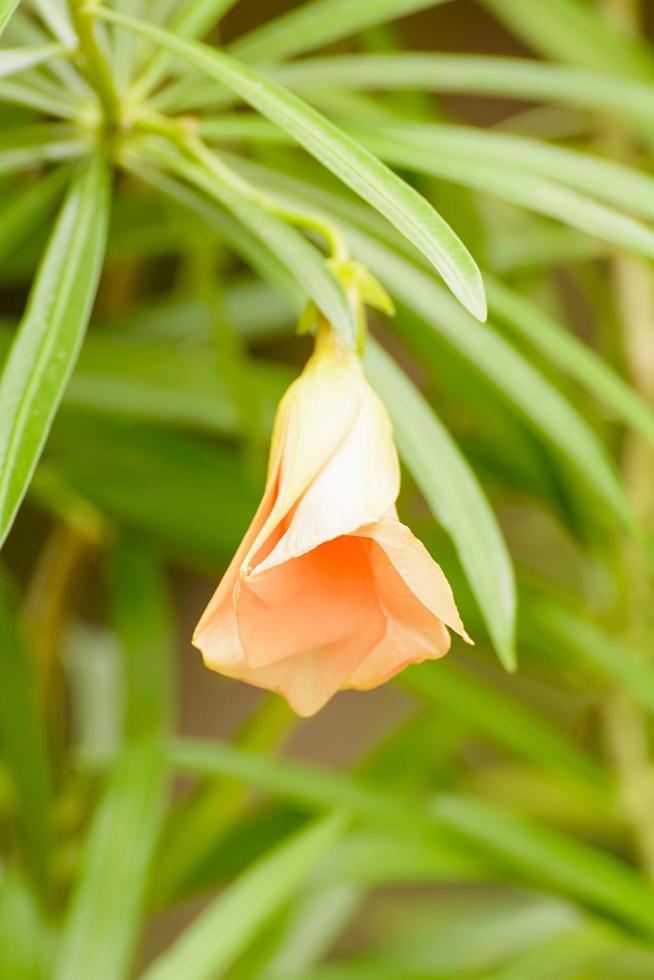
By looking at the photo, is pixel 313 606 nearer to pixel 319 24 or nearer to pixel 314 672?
pixel 314 672

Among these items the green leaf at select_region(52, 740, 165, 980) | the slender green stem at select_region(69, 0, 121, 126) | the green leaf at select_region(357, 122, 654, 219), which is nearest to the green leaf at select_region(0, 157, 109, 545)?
the slender green stem at select_region(69, 0, 121, 126)

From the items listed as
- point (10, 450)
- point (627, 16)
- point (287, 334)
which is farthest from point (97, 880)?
point (627, 16)

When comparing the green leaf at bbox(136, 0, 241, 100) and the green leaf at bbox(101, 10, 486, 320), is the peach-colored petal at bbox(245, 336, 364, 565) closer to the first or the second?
the green leaf at bbox(101, 10, 486, 320)

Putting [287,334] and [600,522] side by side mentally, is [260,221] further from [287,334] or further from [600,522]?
[287,334]

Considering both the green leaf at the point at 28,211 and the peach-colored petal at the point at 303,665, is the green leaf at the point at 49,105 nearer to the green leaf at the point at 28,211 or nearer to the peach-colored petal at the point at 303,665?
the green leaf at the point at 28,211

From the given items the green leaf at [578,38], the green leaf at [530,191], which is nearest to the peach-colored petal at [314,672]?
the green leaf at [530,191]
